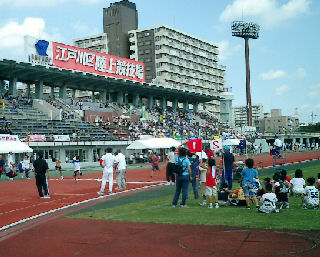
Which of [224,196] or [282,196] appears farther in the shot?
[224,196]

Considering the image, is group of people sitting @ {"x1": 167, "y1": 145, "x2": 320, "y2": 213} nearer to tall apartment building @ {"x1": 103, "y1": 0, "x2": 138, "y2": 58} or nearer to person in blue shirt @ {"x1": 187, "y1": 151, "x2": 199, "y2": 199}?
person in blue shirt @ {"x1": 187, "y1": 151, "x2": 199, "y2": 199}

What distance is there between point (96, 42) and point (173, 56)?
22379 mm

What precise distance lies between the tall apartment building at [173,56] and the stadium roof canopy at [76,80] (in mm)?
34805

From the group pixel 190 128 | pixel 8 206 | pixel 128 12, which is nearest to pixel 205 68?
pixel 128 12

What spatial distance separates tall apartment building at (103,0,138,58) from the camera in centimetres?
11475

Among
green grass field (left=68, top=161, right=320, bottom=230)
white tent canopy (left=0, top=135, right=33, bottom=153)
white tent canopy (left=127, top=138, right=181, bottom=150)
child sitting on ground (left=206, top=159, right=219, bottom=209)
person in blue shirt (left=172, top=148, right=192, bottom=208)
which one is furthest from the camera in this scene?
white tent canopy (left=127, top=138, right=181, bottom=150)

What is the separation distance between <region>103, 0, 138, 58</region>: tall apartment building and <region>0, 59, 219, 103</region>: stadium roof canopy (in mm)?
44541

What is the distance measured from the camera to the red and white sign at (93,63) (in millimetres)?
56094

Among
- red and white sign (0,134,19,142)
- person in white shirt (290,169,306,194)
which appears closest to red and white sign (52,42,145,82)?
red and white sign (0,134,19,142)

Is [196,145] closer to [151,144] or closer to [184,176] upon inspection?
[184,176]

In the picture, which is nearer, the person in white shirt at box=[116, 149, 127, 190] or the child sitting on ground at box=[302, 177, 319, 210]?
the child sitting on ground at box=[302, 177, 319, 210]

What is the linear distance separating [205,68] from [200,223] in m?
125

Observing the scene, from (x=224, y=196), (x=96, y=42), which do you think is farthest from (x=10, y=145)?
(x=96, y=42)

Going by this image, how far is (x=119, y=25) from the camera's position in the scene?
379 feet
